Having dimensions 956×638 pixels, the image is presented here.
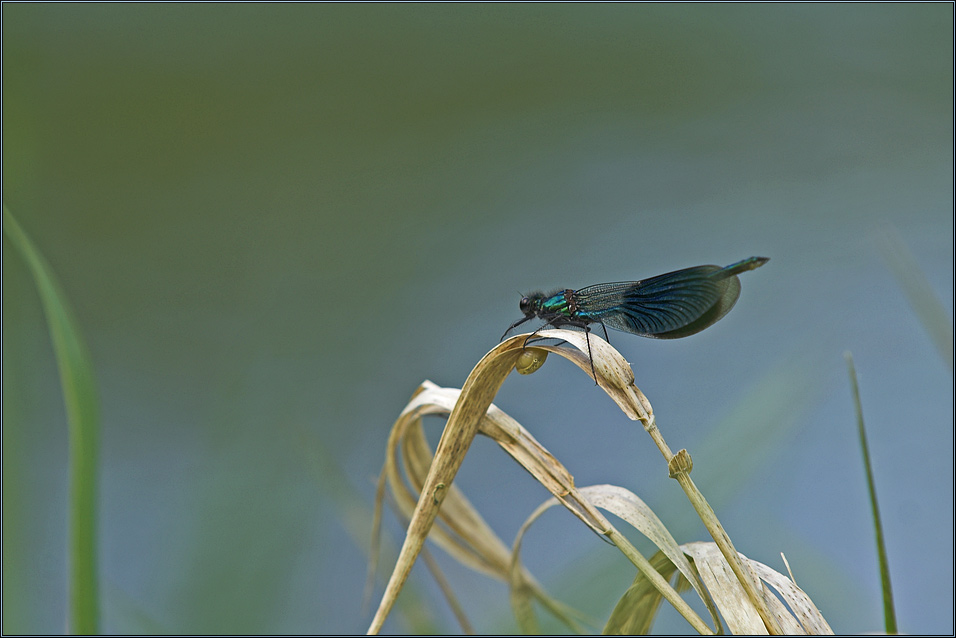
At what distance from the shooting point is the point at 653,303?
970 millimetres

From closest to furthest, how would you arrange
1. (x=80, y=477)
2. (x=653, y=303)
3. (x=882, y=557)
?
(x=882, y=557) < (x=80, y=477) < (x=653, y=303)

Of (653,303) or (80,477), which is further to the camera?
(653,303)

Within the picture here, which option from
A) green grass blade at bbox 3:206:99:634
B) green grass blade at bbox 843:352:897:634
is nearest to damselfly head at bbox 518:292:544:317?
green grass blade at bbox 843:352:897:634

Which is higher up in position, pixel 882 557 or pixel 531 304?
pixel 531 304

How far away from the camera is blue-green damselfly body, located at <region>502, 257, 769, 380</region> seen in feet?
2.72

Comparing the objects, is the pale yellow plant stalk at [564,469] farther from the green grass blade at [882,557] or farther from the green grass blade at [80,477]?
the green grass blade at [80,477]

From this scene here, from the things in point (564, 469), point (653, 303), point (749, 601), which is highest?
A: point (653, 303)

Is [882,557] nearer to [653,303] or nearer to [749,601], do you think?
[749,601]

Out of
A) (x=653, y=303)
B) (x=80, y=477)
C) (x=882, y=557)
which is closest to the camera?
(x=882, y=557)

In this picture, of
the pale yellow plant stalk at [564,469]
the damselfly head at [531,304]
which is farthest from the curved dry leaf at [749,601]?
the damselfly head at [531,304]

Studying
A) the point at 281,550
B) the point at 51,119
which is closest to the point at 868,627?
the point at 281,550

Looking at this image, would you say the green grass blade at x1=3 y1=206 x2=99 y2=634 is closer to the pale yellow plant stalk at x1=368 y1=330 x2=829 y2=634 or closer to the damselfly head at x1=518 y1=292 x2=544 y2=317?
the pale yellow plant stalk at x1=368 y1=330 x2=829 y2=634

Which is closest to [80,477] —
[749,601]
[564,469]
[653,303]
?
[564,469]

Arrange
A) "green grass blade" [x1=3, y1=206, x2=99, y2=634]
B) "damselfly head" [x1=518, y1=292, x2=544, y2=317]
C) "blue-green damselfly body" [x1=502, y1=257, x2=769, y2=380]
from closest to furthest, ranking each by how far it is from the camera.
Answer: "green grass blade" [x1=3, y1=206, x2=99, y2=634]
"blue-green damselfly body" [x1=502, y1=257, x2=769, y2=380]
"damselfly head" [x1=518, y1=292, x2=544, y2=317]
